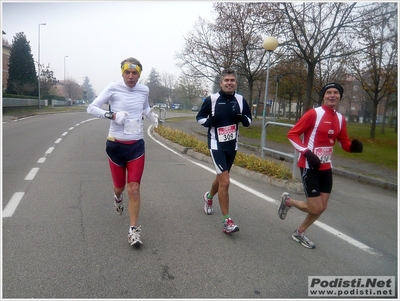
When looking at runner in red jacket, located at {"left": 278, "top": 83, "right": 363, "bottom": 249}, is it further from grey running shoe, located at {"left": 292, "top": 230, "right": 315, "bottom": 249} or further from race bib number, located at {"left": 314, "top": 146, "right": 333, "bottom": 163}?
grey running shoe, located at {"left": 292, "top": 230, "right": 315, "bottom": 249}

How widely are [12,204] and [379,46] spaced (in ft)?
58.0

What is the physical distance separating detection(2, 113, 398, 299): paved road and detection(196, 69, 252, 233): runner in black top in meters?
0.59

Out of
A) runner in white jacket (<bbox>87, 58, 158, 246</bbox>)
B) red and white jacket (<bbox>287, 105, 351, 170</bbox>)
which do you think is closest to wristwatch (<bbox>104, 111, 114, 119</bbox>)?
runner in white jacket (<bbox>87, 58, 158, 246</bbox>)

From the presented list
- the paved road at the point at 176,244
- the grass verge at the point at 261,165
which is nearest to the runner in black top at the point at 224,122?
the paved road at the point at 176,244

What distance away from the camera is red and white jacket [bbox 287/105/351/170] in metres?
3.99

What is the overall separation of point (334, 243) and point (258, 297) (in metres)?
1.69

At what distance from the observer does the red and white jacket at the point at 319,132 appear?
399 centimetres

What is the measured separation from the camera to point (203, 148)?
38.2 ft

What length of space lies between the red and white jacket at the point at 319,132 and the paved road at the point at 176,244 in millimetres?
1081

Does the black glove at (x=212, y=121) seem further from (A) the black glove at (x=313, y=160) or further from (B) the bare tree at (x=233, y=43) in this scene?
(B) the bare tree at (x=233, y=43)

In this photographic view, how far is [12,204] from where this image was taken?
555cm

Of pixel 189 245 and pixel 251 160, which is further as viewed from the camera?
pixel 251 160

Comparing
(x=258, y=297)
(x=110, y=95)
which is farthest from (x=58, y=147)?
(x=258, y=297)

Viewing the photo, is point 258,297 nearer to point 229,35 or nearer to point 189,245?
point 189,245
